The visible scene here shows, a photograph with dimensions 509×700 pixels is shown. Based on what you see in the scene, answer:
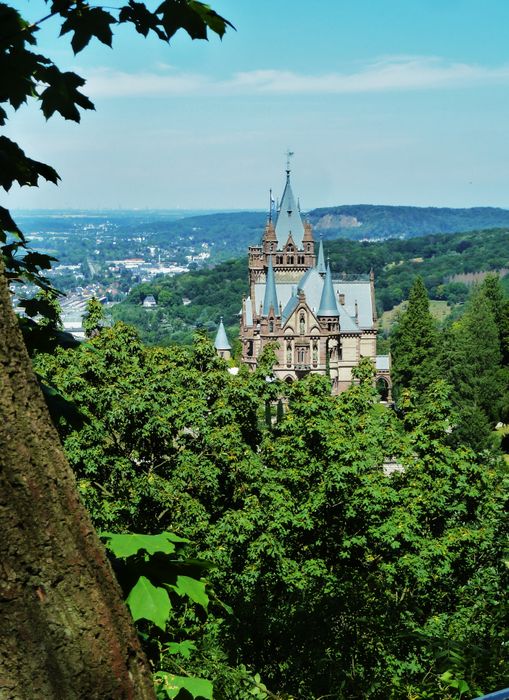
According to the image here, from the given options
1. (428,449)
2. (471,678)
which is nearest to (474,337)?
(428,449)

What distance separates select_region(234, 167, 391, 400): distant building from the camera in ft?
211

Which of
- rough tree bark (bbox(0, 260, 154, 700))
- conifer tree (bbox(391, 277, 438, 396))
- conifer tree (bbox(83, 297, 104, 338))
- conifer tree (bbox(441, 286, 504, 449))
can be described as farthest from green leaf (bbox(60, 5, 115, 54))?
conifer tree (bbox(391, 277, 438, 396))

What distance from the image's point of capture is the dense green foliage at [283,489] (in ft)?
47.8

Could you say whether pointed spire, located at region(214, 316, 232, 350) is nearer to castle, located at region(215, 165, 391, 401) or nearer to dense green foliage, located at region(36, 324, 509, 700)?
castle, located at region(215, 165, 391, 401)

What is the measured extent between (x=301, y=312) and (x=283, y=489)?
4749cm

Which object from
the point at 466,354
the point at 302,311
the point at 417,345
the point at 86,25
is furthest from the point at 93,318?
the point at 417,345

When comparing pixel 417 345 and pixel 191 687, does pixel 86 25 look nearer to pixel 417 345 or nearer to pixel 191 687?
pixel 191 687

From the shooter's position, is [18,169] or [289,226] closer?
[18,169]

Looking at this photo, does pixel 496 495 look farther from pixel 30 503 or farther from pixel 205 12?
pixel 30 503

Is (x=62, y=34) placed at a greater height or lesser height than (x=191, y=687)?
greater

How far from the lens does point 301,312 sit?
211ft

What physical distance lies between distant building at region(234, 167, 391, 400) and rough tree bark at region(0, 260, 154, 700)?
57.1 m

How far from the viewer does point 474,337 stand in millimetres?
60906

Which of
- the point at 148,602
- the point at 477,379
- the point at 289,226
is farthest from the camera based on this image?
the point at 289,226
